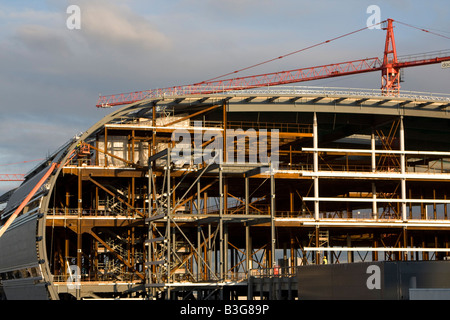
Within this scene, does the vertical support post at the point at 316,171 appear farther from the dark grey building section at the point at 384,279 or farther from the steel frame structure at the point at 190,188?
the dark grey building section at the point at 384,279

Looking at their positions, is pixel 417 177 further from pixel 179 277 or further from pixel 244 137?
pixel 179 277

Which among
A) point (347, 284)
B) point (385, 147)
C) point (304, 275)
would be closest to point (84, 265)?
point (385, 147)

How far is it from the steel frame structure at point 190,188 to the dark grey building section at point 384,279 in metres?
25.5

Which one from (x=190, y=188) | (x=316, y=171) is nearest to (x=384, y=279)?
(x=190, y=188)

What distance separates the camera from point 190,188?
77688 mm

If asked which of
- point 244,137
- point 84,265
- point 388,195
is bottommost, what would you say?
point 84,265

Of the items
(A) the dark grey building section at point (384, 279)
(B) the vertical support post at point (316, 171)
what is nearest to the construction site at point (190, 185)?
(B) the vertical support post at point (316, 171)

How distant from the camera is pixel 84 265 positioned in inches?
3814

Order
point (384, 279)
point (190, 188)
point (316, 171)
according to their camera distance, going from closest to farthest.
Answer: point (384, 279)
point (190, 188)
point (316, 171)

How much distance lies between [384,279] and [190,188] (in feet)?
113

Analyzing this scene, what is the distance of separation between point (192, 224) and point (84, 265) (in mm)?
20652

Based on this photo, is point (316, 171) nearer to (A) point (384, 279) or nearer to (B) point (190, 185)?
(B) point (190, 185)

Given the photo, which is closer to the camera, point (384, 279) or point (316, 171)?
point (384, 279)
